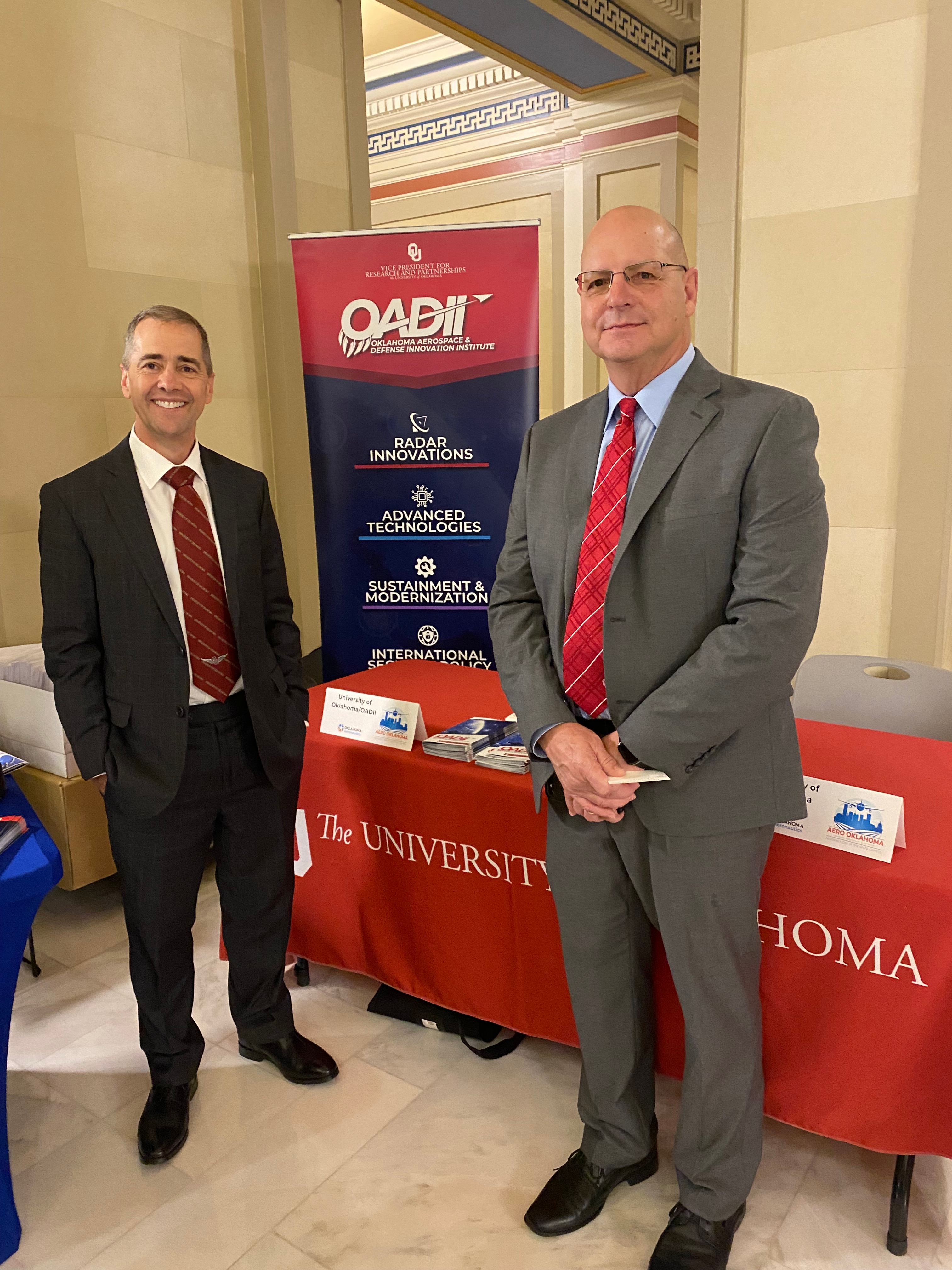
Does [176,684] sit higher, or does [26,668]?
[176,684]

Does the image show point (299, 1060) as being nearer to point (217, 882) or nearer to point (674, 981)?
point (217, 882)

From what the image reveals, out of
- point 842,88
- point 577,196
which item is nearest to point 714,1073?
point 842,88

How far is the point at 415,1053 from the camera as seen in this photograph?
7.51 ft

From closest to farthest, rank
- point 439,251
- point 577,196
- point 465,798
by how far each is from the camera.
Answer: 1. point 465,798
2. point 439,251
3. point 577,196

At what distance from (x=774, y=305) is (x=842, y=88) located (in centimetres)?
65

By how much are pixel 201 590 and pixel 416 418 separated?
149cm

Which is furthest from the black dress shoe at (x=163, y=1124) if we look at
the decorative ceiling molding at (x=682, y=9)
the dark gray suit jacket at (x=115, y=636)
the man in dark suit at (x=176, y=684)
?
the decorative ceiling molding at (x=682, y=9)

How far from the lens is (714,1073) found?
158cm

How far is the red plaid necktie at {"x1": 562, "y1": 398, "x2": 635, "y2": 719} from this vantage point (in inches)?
61.8

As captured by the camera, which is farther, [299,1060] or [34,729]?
[34,729]

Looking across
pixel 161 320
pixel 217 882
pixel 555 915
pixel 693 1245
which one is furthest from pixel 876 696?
pixel 161 320

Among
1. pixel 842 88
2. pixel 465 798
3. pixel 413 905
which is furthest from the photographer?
pixel 842 88

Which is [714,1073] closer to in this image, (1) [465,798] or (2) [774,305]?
(1) [465,798]

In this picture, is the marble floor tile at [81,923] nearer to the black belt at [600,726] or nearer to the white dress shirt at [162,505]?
the white dress shirt at [162,505]
